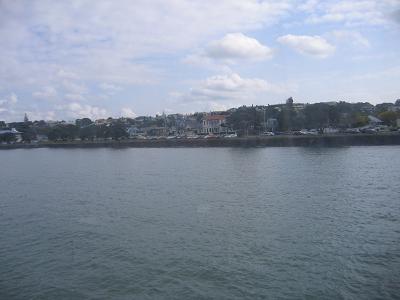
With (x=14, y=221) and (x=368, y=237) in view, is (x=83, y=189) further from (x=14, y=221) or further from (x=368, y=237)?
(x=368, y=237)

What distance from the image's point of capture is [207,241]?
62.5 feet

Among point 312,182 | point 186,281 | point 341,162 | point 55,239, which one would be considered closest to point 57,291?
point 186,281

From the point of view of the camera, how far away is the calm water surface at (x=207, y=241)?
1439cm

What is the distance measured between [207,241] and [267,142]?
6717 centimetres

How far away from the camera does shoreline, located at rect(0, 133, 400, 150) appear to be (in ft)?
237

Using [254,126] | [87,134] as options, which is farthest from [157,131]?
[254,126]

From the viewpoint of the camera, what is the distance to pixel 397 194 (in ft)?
91.9

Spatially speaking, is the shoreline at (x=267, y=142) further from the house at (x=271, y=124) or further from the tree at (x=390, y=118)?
the tree at (x=390, y=118)

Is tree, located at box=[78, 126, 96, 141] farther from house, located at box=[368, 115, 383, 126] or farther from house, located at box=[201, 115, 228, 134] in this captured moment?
house, located at box=[368, 115, 383, 126]

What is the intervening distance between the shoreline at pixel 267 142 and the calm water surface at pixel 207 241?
3831 centimetres

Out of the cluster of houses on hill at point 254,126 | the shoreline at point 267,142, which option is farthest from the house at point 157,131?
the shoreline at point 267,142

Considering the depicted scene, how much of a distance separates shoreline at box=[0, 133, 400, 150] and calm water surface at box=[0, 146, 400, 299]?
38.3m

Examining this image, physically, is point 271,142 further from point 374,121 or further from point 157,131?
point 157,131

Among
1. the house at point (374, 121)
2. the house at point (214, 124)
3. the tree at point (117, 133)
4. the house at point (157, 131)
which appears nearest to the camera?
the house at point (374, 121)
